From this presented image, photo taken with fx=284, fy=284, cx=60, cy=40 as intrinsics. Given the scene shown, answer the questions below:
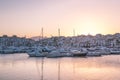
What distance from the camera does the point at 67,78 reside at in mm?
33219

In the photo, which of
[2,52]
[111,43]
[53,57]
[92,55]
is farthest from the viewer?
[111,43]

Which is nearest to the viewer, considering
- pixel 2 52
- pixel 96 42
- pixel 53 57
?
pixel 53 57

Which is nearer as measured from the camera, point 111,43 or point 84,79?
point 84,79

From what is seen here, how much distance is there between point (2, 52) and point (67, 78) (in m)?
70.1

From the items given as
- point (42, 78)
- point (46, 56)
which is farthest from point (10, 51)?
point (42, 78)

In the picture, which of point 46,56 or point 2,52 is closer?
point 46,56

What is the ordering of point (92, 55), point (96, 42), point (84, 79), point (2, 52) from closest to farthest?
1. point (84, 79)
2. point (92, 55)
3. point (2, 52)
4. point (96, 42)

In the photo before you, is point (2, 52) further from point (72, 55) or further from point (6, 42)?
point (6, 42)

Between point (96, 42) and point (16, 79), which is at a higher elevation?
point (96, 42)

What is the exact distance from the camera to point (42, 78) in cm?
3306

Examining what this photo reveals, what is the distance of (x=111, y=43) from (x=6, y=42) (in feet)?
190

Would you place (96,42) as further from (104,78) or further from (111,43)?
(104,78)

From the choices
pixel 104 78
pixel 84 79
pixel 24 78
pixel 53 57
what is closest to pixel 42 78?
pixel 24 78

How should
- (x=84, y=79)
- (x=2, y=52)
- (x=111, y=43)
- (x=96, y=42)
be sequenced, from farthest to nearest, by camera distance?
1. (x=96, y=42)
2. (x=111, y=43)
3. (x=2, y=52)
4. (x=84, y=79)
